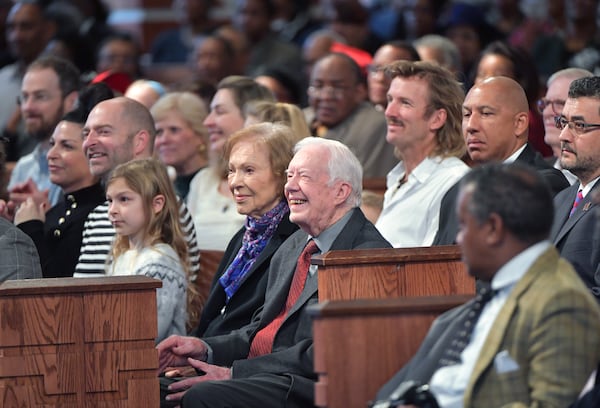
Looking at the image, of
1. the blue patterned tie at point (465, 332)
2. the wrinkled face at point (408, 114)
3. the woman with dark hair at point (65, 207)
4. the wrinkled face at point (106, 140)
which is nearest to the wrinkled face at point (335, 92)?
the woman with dark hair at point (65, 207)

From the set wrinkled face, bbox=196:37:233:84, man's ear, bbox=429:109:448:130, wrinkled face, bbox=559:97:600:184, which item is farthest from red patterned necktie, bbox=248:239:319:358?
wrinkled face, bbox=196:37:233:84

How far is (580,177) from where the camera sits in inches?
179

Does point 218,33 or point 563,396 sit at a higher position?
point 218,33

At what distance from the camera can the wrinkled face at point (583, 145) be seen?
4496 millimetres

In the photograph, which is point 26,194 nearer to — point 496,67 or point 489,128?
point 489,128

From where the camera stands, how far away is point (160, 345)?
4.67 metres

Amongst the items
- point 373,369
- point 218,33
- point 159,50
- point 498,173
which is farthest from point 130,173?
point 159,50

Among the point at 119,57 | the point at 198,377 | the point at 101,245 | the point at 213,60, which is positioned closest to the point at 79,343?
the point at 198,377

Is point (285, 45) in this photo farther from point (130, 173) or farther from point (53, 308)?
point (53, 308)

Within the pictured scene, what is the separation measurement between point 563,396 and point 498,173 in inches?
23.7

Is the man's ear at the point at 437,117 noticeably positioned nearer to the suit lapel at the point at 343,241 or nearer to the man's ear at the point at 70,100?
the suit lapel at the point at 343,241

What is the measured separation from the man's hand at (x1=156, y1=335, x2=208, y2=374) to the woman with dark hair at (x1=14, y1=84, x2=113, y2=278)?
112cm

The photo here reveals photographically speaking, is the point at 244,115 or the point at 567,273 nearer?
the point at 567,273

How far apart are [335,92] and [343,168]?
2780mm
